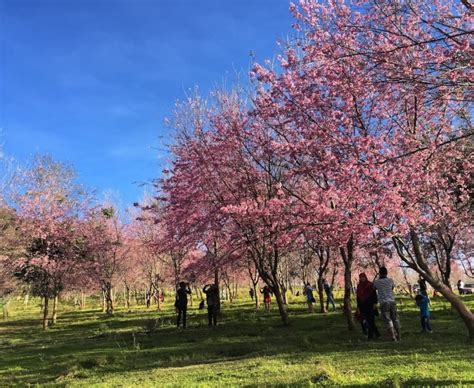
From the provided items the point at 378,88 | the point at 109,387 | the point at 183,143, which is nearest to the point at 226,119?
the point at 183,143

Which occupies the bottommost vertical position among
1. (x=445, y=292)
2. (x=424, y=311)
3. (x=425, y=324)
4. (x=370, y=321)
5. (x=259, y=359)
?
(x=259, y=359)

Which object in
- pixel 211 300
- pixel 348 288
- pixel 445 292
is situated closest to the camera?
pixel 445 292

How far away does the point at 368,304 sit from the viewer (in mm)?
11258

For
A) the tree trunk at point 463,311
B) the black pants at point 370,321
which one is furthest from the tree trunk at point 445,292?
the black pants at point 370,321

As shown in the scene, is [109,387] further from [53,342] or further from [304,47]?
[53,342]

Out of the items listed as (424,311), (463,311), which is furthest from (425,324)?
(463,311)

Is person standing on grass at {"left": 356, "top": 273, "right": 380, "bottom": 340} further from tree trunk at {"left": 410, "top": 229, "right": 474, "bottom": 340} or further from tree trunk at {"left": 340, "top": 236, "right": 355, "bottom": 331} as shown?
tree trunk at {"left": 340, "top": 236, "right": 355, "bottom": 331}

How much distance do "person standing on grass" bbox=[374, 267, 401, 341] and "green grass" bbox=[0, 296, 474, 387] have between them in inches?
14.3

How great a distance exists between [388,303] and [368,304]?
28.0 inches

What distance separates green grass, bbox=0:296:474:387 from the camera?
23.7 ft

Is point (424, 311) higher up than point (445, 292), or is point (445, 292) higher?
point (445, 292)

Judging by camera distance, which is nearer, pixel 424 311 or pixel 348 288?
pixel 424 311

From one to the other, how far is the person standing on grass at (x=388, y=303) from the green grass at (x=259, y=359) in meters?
0.36

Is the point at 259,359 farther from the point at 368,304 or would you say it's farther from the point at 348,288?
the point at 348,288
